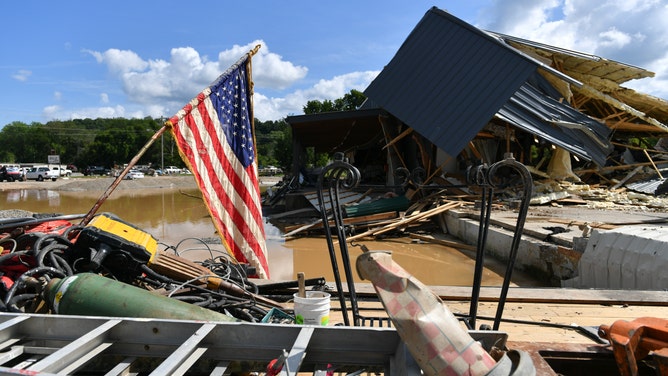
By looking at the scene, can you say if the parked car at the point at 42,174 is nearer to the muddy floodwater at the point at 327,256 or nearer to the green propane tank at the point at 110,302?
the muddy floodwater at the point at 327,256

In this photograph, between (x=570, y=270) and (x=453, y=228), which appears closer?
(x=570, y=270)

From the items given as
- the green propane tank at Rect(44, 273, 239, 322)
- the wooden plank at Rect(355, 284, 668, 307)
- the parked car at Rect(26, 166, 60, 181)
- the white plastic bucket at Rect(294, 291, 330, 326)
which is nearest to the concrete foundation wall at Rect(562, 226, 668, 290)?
the wooden plank at Rect(355, 284, 668, 307)

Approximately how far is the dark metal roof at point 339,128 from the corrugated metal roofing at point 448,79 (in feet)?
4.92

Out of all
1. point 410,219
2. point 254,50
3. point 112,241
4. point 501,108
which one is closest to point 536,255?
point 410,219

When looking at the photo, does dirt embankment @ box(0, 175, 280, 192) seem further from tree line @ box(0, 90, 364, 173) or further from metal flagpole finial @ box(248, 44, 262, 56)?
metal flagpole finial @ box(248, 44, 262, 56)

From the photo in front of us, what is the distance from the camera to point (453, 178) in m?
16.8

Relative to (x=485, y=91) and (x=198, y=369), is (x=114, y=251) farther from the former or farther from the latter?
(x=485, y=91)

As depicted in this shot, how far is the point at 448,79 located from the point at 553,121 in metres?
3.80

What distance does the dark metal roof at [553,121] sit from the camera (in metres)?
13.5

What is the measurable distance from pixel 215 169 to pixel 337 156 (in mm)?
2981

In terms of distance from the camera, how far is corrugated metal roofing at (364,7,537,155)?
42.9 feet

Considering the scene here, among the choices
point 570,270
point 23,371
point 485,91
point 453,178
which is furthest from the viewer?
point 453,178

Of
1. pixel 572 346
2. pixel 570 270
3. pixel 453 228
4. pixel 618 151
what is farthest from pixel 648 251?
pixel 618 151

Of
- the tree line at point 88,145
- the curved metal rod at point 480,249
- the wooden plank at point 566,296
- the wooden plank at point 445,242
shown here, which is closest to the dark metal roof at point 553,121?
the wooden plank at point 445,242
